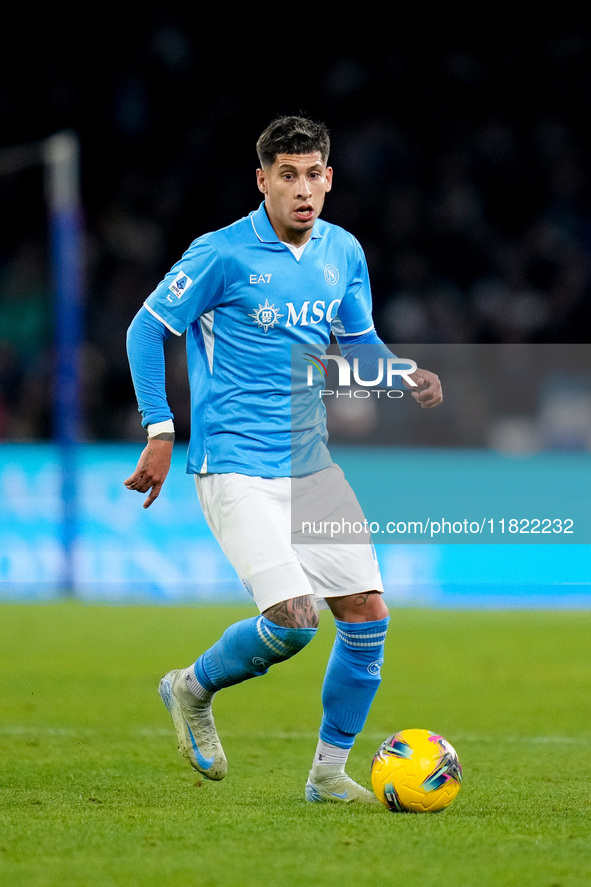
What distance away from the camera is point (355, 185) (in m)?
16.0

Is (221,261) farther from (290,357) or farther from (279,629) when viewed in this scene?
(279,629)

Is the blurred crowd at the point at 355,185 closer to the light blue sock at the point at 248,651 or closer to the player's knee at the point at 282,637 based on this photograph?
the light blue sock at the point at 248,651

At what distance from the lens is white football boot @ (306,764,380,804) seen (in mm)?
4406

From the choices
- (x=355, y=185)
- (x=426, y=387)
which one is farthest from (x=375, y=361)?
(x=355, y=185)

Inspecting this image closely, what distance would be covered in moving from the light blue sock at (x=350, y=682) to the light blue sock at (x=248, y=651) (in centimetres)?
25

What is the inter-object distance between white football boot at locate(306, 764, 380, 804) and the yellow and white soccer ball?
163mm

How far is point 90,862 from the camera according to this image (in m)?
3.42

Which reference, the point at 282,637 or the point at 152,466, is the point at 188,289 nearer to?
the point at 152,466

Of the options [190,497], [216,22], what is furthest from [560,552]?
[216,22]

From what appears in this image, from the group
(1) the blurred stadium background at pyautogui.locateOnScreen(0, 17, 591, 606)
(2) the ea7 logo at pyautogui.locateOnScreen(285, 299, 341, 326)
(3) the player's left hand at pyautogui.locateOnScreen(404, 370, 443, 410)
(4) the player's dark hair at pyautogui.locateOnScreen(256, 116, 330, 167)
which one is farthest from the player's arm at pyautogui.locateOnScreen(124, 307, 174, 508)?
(1) the blurred stadium background at pyautogui.locateOnScreen(0, 17, 591, 606)

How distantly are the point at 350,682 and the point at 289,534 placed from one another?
577 millimetres

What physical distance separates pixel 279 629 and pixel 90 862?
1037mm

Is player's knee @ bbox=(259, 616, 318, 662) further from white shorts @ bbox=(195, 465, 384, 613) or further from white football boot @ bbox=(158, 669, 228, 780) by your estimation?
white football boot @ bbox=(158, 669, 228, 780)

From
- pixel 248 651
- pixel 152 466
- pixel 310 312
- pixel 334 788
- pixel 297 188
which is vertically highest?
pixel 297 188
